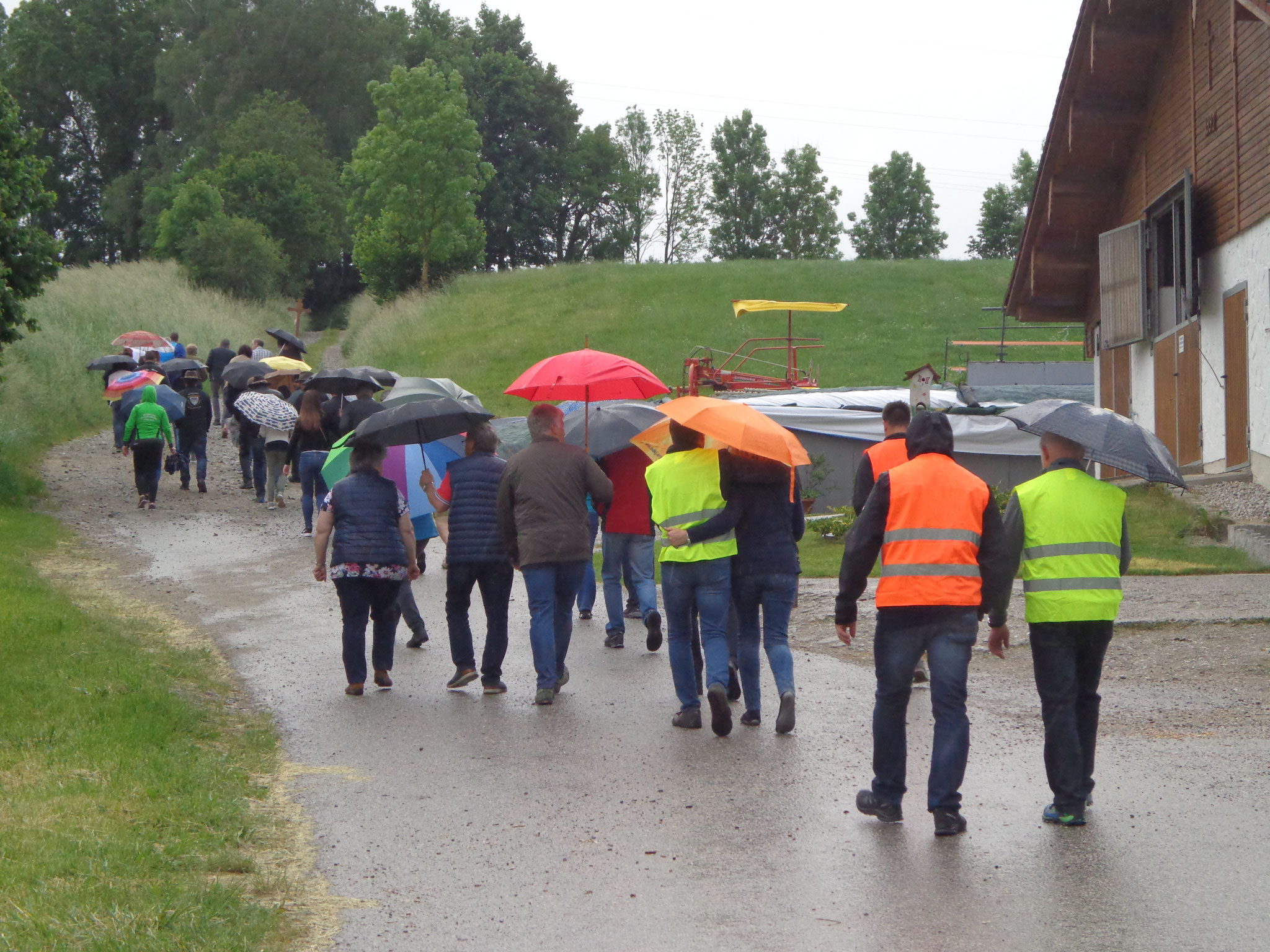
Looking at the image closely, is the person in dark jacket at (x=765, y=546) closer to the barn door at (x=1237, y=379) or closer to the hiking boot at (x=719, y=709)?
the hiking boot at (x=719, y=709)

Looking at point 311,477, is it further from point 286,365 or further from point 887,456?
point 887,456

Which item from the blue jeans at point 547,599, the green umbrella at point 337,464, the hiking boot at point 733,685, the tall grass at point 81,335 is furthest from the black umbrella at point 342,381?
the hiking boot at point 733,685

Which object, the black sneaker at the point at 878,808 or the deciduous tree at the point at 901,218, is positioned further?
the deciduous tree at the point at 901,218

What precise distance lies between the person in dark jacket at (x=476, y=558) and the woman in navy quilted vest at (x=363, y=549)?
0.35m

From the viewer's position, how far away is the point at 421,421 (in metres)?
9.51

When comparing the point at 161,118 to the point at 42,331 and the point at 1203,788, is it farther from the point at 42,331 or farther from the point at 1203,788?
the point at 1203,788

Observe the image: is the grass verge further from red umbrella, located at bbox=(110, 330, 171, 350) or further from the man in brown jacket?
red umbrella, located at bbox=(110, 330, 171, 350)

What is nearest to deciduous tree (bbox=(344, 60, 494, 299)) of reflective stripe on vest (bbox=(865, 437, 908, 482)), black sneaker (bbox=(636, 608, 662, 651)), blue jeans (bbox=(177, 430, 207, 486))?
blue jeans (bbox=(177, 430, 207, 486))

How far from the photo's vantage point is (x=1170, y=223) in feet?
67.4

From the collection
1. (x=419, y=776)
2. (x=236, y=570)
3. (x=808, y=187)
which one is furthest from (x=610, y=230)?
(x=419, y=776)

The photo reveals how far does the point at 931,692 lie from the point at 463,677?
3.88 m

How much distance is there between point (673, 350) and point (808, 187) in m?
51.2

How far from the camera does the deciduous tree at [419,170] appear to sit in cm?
4962

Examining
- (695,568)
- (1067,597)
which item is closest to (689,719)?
(695,568)
